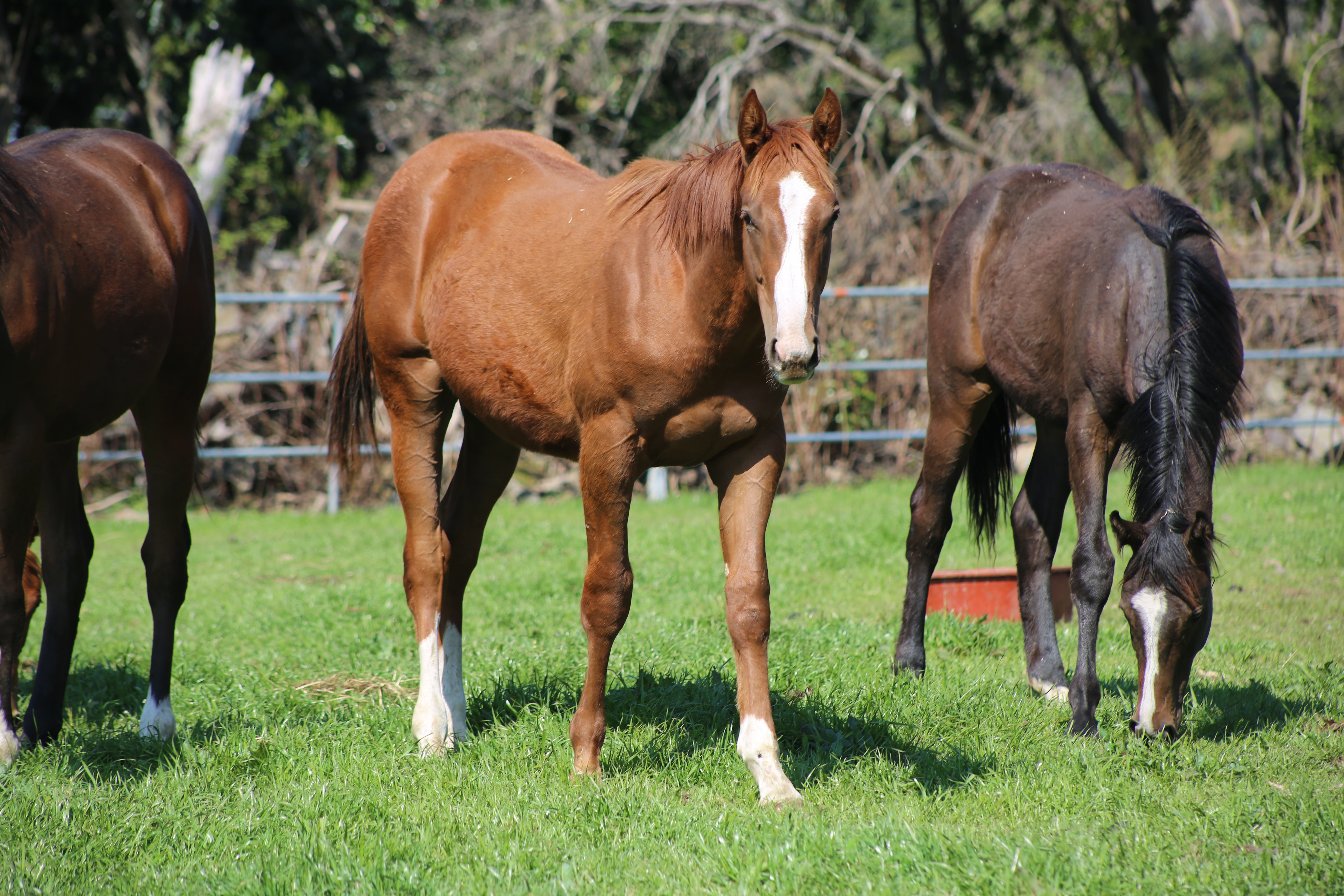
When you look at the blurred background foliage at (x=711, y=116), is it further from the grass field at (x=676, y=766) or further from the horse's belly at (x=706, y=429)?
the horse's belly at (x=706, y=429)

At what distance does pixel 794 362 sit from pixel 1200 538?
1780mm

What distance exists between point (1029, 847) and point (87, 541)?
357cm

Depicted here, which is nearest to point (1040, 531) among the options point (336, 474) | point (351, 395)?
point (351, 395)

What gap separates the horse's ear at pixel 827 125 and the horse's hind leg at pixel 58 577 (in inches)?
116

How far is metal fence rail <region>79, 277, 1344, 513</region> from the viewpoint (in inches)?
369

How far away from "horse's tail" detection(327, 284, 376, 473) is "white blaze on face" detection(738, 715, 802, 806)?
233cm

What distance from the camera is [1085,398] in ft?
13.5

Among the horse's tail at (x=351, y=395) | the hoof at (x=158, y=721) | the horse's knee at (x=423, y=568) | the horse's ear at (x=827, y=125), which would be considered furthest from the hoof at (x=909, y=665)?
the hoof at (x=158, y=721)

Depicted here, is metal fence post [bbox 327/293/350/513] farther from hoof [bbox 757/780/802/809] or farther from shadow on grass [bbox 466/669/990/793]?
hoof [bbox 757/780/802/809]

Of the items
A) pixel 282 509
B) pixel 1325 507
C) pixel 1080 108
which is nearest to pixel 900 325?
pixel 1325 507

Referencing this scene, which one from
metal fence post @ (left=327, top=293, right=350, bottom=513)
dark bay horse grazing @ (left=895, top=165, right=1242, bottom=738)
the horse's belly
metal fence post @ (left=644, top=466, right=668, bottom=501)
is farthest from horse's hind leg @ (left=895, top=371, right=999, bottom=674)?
metal fence post @ (left=327, top=293, right=350, bottom=513)

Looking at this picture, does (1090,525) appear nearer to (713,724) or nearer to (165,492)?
(713,724)

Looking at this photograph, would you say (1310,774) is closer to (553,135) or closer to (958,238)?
(958,238)

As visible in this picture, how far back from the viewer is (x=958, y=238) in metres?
5.05
